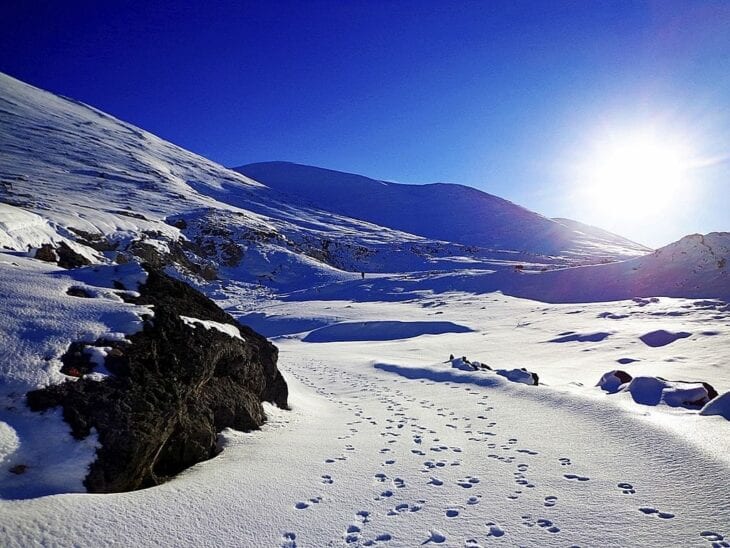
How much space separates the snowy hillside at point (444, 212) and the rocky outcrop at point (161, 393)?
400 ft

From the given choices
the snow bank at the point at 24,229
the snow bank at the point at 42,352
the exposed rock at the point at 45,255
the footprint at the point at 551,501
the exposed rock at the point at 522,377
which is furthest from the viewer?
the snow bank at the point at 24,229

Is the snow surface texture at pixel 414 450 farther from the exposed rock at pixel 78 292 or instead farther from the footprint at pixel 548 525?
the exposed rock at pixel 78 292

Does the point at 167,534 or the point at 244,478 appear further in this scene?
the point at 244,478

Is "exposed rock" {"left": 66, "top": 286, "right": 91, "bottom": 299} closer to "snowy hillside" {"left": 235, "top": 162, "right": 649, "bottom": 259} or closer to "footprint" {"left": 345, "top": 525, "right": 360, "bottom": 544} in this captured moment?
"footprint" {"left": 345, "top": 525, "right": 360, "bottom": 544}

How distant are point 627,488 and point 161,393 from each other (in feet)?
17.4

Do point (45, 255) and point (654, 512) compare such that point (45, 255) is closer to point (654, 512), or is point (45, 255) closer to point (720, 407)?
point (654, 512)

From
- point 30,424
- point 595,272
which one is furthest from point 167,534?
point 595,272

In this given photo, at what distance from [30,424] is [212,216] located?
72.4m

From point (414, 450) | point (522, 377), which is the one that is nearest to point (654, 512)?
point (414, 450)

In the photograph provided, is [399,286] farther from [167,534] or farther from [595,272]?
[167,534]

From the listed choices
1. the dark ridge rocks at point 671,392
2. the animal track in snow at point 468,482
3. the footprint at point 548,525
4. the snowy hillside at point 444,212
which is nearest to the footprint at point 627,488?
the footprint at point 548,525

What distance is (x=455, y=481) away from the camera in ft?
15.1

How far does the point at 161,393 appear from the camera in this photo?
4863 millimetres

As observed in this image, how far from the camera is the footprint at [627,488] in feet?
13.3
